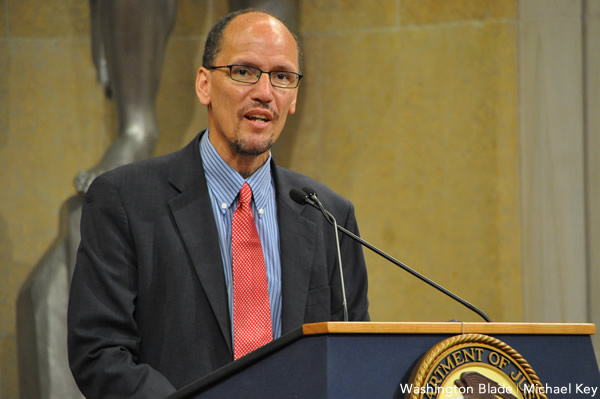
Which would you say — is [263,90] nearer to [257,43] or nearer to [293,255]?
[257,43]

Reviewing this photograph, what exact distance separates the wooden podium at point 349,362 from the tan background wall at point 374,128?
2.10 meters

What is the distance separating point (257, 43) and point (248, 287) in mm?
534

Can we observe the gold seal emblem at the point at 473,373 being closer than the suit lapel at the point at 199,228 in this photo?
Yes

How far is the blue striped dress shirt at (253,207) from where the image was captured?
1730mm

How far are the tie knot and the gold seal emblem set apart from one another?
736 mm

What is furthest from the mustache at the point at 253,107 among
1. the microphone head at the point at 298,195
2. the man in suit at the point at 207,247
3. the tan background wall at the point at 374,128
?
the tan background wall at the point at 374,128

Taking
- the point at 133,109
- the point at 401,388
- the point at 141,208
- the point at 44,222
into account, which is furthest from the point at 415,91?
the point at 401,388

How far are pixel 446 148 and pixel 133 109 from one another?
4.28ft

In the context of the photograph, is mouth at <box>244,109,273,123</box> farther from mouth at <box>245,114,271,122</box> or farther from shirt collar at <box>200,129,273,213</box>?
shirt collar at <box>200,129,273,213</box>

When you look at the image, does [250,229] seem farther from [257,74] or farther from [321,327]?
[321,327]

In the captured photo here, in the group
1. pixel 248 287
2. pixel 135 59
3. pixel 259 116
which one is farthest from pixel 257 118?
pixel 135 59

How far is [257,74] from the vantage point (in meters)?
1.78

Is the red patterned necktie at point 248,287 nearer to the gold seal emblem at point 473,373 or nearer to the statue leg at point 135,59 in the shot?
the gold seal emblem at point 473,373

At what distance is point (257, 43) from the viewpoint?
1.78 metres
